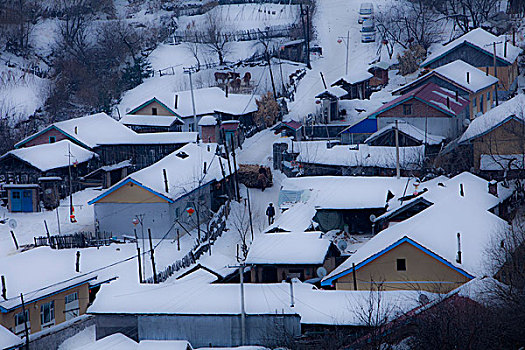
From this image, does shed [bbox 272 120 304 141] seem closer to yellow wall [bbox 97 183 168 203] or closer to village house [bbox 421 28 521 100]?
village house [bbox 421 28 521 100]

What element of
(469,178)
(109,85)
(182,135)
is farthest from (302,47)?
(469,178)

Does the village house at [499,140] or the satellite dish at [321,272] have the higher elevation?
the village house at [499,140]

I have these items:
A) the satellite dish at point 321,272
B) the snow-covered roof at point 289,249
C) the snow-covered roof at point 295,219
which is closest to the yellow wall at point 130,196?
the snow-covered roof at point 295,219

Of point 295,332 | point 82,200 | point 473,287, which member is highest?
point 473,287

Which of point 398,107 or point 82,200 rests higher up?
point 398,107

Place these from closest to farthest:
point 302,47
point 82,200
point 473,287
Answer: point 473,287, point 82,200, point 302,47

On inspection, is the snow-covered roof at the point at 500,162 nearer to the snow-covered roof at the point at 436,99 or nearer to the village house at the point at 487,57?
the snow-covered roof at the point at 436,99

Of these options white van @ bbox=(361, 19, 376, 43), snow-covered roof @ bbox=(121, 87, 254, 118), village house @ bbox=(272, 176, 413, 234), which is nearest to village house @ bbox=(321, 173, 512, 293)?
village house @ bbox=(272, 176, 413, 234)

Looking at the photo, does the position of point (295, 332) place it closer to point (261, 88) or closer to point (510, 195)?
point (510, 195)
